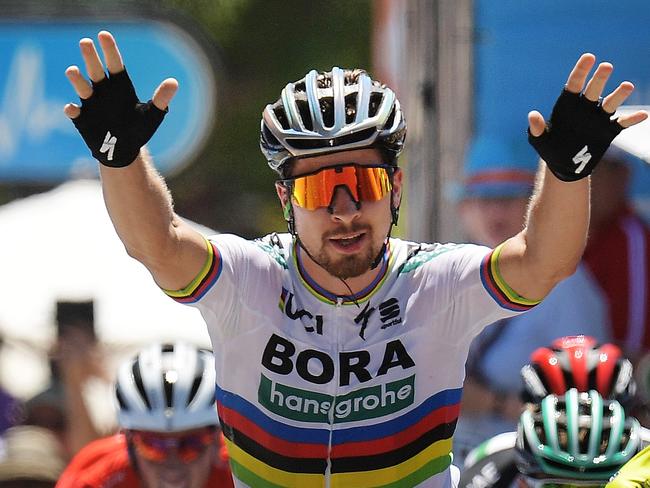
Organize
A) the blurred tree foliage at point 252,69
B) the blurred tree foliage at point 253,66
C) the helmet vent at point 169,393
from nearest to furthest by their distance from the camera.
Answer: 1. the helmet vent at point 169,393
2. the blurred tree foliage at point 252,69
3. the blurred tree foliage at point 253,66

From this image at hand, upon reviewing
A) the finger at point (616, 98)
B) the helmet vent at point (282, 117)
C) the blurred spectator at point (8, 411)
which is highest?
the finger at point (616, 98)

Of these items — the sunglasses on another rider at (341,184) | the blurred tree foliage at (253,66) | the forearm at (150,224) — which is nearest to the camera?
the forearm at (150,224)

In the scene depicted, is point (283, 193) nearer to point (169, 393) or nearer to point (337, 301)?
point (337, 301)

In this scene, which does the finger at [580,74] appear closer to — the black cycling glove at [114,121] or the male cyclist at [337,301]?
→ the male cyclist at [337,301]

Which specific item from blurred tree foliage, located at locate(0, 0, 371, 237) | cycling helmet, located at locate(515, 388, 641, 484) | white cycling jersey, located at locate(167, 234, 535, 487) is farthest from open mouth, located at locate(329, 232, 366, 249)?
blurred tree foliage, located at locate(0, 0, 371, 237)

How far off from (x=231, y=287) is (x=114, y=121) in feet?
1.84

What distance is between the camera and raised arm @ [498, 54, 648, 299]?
3.61 metres

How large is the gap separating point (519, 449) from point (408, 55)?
322cm

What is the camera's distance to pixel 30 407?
7410mm

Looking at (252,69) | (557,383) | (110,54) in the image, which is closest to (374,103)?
(110,54)

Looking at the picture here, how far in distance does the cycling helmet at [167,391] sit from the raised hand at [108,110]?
6.49ft

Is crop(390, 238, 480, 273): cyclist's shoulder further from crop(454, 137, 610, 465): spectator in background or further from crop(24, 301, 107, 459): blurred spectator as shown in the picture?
crop(24, 301, 107, 459): blurred spectator

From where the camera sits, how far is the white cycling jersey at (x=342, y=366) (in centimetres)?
392

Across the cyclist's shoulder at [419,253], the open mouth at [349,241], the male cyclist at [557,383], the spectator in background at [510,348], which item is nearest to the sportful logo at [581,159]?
the cyclist's shoulder at [419,253]
